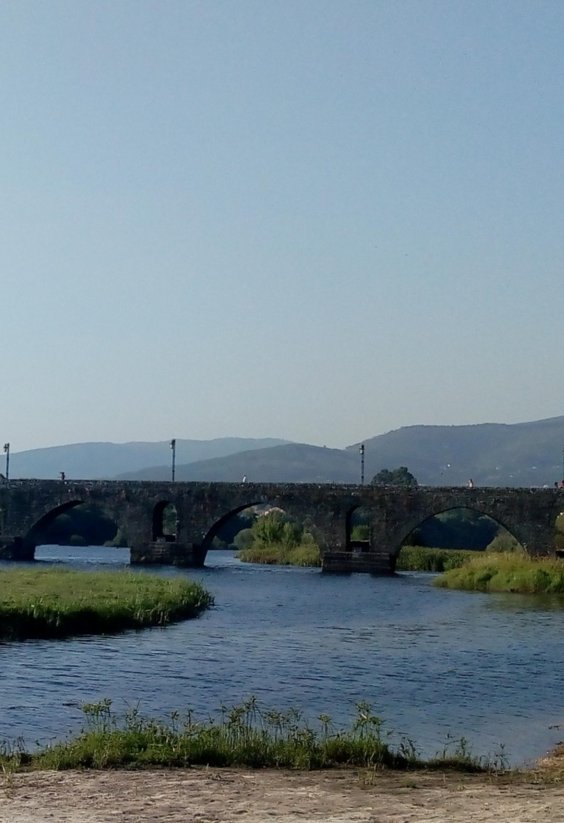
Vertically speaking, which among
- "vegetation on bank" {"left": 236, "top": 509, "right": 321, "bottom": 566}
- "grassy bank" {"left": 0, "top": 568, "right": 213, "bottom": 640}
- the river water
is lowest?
the river water

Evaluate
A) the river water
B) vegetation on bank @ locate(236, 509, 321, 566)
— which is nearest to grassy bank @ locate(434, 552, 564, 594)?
the river water

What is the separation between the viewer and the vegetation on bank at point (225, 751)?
16.5 metres

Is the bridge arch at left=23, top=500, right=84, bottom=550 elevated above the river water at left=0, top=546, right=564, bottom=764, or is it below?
above

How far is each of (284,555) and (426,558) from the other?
37.6 feet

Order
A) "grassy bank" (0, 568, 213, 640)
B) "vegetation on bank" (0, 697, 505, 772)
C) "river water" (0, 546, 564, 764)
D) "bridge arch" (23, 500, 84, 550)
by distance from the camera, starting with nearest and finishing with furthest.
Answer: "vegetation on bank" (0, 697, 505, 772) < "river water" (0, 546, 564, 764) < "grassy bank" (0, 568, 213, 640) < "bridge arch" (23, 500, 84, 550)

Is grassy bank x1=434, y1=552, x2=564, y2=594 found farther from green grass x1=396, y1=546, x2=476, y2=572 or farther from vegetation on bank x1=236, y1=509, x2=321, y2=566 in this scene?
vegetation on bank x1=236, y1=509, x2=321, y2=566

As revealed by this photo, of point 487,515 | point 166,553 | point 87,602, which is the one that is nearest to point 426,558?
point 487,515

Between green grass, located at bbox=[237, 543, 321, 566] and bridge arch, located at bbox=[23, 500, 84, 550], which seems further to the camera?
bridge arch, located at bbox=[23, 500, 84, 550]

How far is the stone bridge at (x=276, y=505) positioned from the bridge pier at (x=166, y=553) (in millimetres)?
61

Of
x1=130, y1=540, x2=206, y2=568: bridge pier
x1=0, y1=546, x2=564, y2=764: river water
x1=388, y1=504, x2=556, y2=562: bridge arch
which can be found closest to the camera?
x1=0, y1=546, x2=564, y2=764: river water

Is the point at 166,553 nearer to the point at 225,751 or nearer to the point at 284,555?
the point at 284,555

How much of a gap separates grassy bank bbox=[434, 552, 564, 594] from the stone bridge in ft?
30.2

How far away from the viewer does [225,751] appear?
1705 centimetres

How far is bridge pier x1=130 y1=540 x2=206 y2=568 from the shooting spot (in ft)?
263
